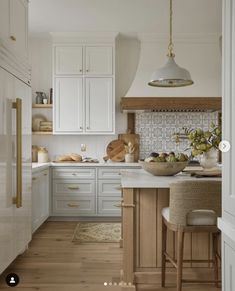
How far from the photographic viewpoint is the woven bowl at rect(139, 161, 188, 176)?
305cm

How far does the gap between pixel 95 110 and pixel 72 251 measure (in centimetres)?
224

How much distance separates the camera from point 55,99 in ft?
17.7

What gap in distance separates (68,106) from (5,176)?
2.70 m

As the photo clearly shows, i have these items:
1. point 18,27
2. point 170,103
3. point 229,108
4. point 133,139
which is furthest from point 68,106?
point 229,108

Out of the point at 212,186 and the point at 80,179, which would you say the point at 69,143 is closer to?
the point at 80,179

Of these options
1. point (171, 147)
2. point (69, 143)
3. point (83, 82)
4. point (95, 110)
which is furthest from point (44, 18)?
point (171, 147)

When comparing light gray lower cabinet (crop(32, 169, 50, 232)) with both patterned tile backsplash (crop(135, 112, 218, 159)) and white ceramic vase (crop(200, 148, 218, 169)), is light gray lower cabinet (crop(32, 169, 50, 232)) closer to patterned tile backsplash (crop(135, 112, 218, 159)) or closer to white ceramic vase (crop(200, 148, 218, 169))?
patterned tile backsplash (crop(135, 112, 218, 159))

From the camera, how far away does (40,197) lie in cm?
463

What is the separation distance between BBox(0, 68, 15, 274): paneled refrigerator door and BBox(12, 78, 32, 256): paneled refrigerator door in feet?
0.42

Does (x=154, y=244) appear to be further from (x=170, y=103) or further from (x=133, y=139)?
(x=133, y=139)

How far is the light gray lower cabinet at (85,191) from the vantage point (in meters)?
5.18

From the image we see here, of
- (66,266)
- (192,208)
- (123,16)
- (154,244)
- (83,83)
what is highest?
(123,16)

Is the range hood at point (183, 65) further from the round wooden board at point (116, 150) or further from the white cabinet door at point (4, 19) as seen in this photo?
the white cabinet door at point (4, 19)

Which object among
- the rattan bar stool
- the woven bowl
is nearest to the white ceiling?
the woven bowl
